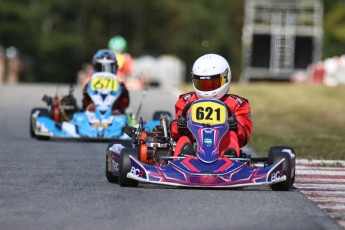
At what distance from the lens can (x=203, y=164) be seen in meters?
10.4

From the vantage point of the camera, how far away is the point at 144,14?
78875 millimetres

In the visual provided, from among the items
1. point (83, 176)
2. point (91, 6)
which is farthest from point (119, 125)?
point (91, 6)

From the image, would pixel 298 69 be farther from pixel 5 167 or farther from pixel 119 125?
pixel 5 167

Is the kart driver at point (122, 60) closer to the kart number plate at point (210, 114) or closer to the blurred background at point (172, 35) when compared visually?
the kart number plate at point (210, 114)

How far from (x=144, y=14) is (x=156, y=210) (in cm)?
7027

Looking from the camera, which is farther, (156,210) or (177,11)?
(177,11)

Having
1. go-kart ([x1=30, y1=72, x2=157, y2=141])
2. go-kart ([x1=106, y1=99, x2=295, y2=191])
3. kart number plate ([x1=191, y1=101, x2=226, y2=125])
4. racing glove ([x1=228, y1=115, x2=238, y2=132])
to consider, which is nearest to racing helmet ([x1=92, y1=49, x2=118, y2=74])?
go-kart ([x1=30, y1=72, x2=157, y2=141])

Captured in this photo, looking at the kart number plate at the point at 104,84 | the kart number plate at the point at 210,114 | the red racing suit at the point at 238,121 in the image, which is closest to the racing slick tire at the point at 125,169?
the red racing suit at the point at 238,121

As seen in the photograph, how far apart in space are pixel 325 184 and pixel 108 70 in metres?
7.47

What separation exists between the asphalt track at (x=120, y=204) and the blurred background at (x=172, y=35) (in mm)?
30466

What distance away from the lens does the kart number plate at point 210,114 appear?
10.7 meters

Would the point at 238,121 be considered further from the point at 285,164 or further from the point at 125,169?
the point at 125,169

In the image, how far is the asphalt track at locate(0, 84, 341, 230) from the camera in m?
8.31

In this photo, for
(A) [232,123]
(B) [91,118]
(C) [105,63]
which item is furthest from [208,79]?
(C) [105,63]
